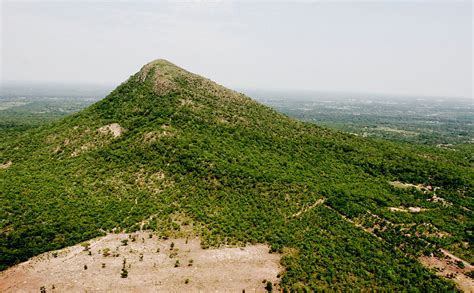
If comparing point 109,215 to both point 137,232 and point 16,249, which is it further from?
point 16,249

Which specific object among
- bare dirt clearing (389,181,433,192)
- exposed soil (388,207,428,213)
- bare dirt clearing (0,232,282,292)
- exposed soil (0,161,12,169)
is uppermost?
exposed soil (0,161,12,169)

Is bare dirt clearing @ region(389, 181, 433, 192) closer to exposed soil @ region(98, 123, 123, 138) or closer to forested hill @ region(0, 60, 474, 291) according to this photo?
forested hill @ region(0, 60, 474, 291)

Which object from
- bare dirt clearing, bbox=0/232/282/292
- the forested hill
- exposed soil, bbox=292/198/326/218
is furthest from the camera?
exposed soil, bbox=292/198/326/218

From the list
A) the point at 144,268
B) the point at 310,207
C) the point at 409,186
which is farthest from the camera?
the point at 409,186

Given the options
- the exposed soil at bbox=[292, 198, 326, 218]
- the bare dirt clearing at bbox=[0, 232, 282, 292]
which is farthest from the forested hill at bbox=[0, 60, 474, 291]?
the bare dirt clearing at bbox=[0, 232, 282, 292]

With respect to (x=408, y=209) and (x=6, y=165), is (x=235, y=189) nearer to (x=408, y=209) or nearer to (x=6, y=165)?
(x=408, y=209)

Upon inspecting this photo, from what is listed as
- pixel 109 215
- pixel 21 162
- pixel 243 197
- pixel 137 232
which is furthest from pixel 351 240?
pixel 21 162

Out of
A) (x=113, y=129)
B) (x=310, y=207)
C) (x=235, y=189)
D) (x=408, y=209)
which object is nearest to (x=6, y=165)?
(x=113, y=129)
